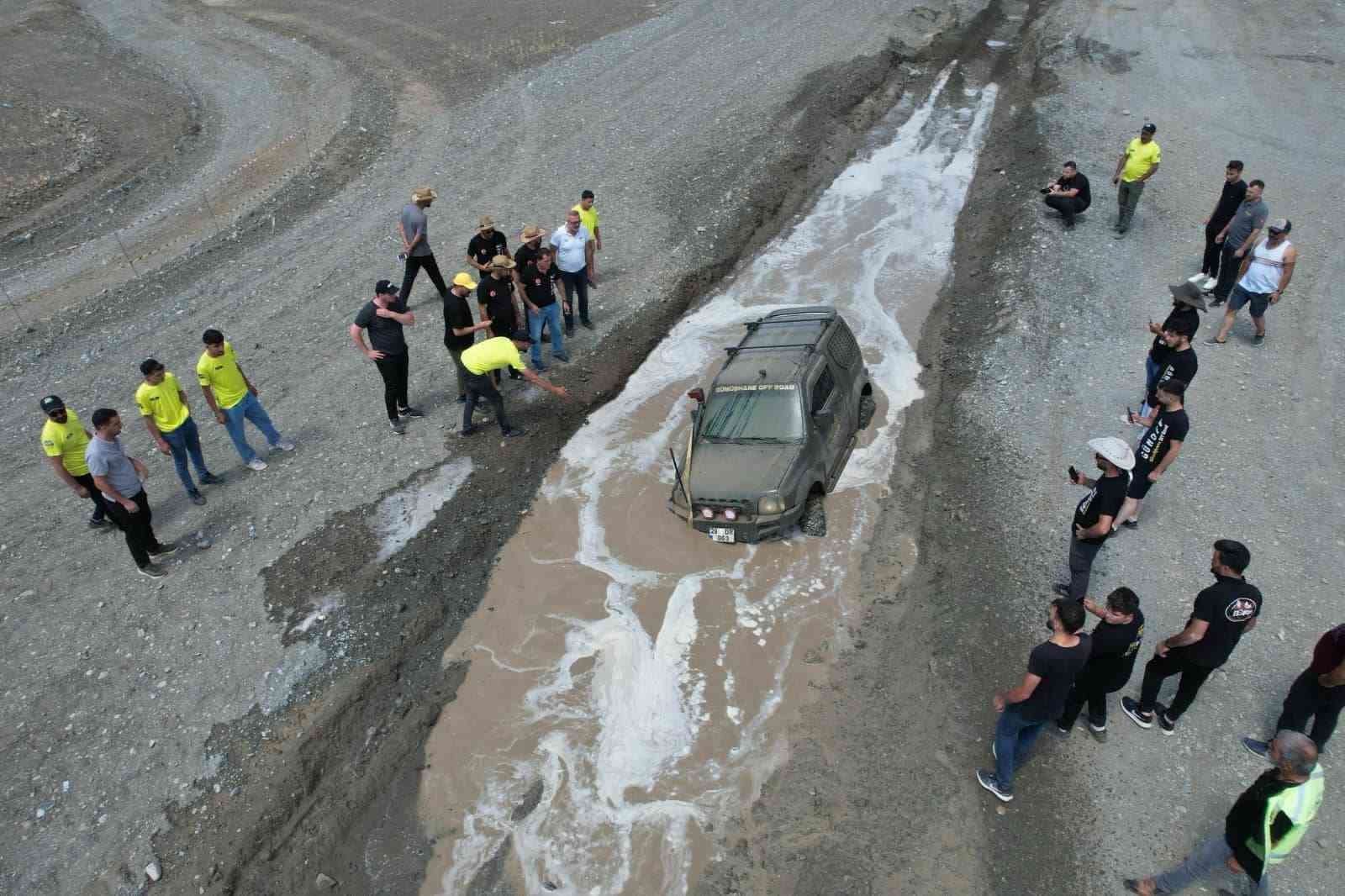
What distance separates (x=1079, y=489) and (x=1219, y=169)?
35.5 ft

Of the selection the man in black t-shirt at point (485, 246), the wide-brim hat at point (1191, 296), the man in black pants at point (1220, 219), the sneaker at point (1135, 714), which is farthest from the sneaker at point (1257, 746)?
the man in black t-shirt at point (485, 246)

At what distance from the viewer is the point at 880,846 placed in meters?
6.54

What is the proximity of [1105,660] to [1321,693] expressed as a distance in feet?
5.16

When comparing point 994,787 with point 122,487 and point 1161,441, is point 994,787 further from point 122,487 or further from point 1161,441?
point 122,487

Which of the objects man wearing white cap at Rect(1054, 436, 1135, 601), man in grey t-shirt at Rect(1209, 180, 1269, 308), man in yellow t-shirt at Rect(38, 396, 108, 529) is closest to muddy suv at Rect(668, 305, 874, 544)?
man wearing white cap at Rect(1054, 436, 1135, 601)

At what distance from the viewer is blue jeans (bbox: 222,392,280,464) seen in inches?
386

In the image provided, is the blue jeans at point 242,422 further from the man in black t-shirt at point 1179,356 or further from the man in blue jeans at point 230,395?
the man in black t-shirt at point 1179,356

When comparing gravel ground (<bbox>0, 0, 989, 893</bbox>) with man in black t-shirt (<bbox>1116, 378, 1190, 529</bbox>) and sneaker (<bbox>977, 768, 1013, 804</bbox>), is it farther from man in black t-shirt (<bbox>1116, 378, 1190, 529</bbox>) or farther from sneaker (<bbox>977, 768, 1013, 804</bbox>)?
man in black t-shirt (<bbox>1116, 378, 1190, 529</bbox>)

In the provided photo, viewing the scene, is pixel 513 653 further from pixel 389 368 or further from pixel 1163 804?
pixel 1163 804

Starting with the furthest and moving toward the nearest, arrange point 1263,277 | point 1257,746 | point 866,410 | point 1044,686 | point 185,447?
point 866,410
point 1263,277
point 185,447
point 1257,746
point 1044,686

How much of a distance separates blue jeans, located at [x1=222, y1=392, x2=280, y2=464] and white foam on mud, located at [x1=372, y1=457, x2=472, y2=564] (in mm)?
1822

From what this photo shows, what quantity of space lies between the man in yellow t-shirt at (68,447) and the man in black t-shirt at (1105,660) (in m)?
9.38

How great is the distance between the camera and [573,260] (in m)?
12.4

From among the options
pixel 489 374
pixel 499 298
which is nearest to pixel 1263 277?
pixel 499 298
